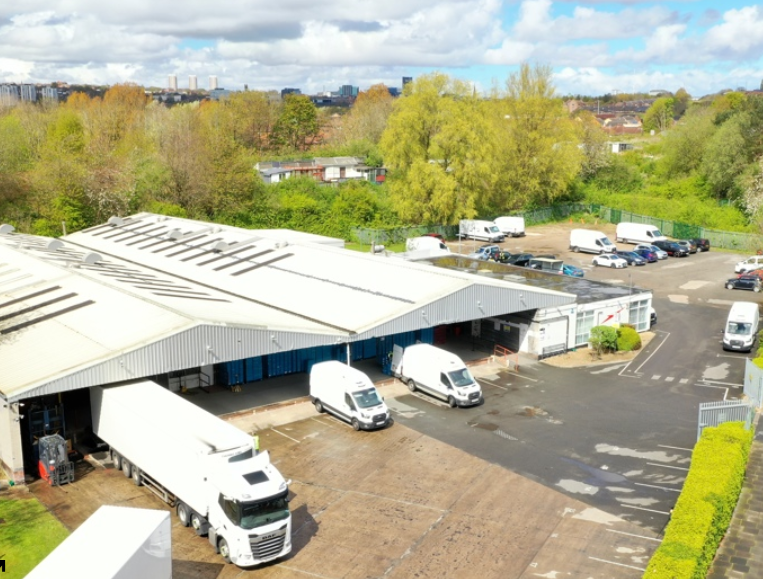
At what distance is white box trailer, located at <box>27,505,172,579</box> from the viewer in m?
13.8

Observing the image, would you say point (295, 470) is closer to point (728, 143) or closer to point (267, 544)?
point (267, 544)

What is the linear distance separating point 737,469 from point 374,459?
1074 centimetres

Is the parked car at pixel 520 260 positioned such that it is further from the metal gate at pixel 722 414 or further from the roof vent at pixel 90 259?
the roof vent at pixel 90 259

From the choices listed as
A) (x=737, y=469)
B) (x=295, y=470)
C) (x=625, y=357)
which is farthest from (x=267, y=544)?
(x=625, y=357)

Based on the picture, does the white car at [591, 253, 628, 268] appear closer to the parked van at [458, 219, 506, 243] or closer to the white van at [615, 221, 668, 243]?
the white van at [615, 221, 668, 243]

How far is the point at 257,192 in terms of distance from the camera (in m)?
71.0

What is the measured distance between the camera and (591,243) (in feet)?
200

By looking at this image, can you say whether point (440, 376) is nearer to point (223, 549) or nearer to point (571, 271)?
point (223, 549)

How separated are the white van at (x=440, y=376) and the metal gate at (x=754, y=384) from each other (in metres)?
11.1

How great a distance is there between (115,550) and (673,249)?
55220 millimetres

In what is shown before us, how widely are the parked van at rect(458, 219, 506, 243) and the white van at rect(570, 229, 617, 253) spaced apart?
661 centimetres

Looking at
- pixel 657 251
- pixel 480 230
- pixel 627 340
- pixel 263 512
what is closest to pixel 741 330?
pixel 627 340

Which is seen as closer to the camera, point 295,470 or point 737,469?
point 737,469

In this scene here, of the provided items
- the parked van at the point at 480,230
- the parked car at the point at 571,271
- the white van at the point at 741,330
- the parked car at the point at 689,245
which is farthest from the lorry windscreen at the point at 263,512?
the parked car at the point at 689,245
